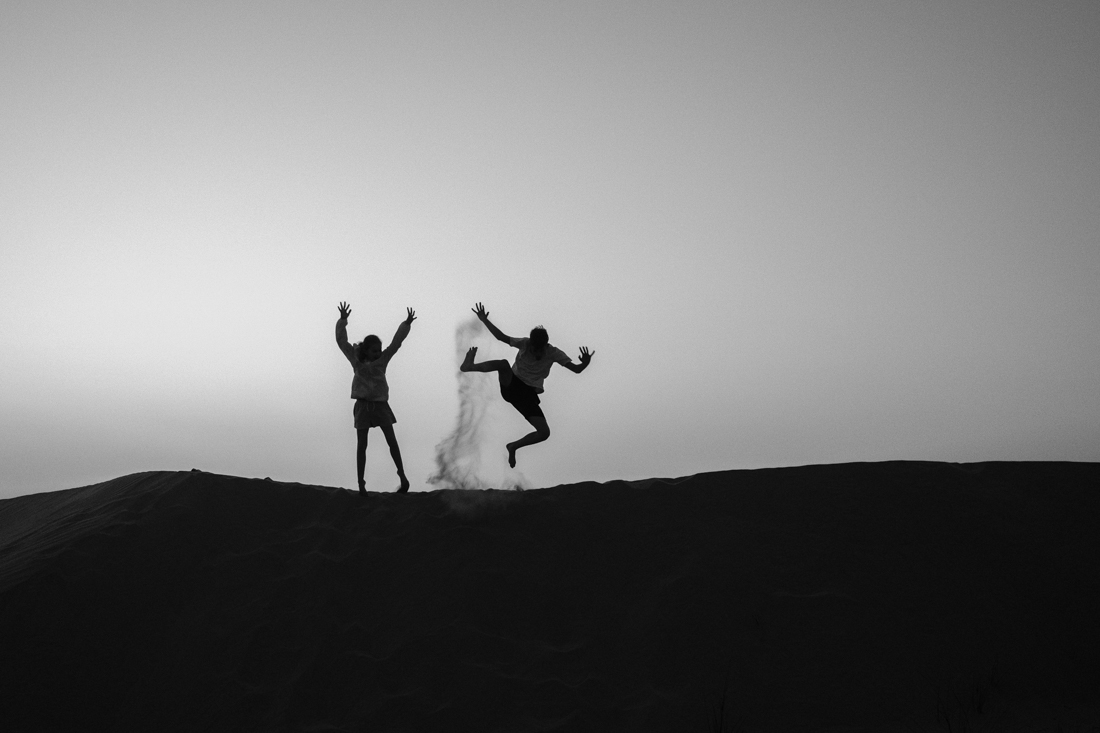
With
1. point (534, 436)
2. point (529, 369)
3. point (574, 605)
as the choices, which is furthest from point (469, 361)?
point (574, 605)

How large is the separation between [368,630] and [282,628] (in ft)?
2.33

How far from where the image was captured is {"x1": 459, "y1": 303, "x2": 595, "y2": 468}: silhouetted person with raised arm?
8.09m

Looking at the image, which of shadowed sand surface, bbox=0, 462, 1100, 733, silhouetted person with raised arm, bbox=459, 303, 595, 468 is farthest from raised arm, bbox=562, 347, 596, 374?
shadowed sand surface, bbox=0, 462, 1100, 733

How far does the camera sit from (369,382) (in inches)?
316

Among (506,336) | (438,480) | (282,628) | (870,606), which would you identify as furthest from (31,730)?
(870,606)

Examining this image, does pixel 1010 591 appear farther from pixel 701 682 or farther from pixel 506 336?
pixel 506 336

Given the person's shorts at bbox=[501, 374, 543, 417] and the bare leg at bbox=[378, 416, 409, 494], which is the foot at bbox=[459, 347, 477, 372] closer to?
the person's shorts at bbox=[501, 374, 543, 417]

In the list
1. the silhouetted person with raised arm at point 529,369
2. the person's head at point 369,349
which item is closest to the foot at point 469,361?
the silhouetted person with raised arm at point 529,369

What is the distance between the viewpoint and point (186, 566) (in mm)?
6668

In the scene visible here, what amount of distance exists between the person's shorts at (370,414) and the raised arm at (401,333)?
0.64 meters

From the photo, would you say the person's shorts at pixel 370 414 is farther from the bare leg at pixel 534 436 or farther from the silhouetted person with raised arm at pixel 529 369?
the bare leg at pixel 534 436

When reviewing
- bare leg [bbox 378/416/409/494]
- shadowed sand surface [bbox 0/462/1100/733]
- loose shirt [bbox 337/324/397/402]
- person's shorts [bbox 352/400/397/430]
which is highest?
loose shirt [bbox 337/324/397/402]

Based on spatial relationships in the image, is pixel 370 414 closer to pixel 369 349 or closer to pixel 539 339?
pixel 369 349

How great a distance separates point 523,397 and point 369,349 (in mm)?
1784
